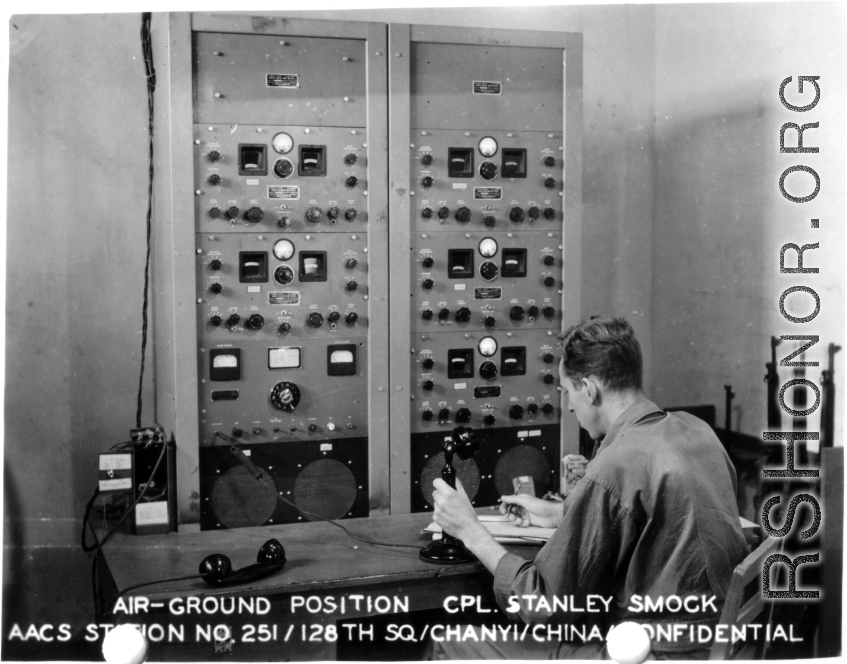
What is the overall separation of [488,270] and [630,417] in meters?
1.25

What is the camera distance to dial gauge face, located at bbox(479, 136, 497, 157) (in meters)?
3.38

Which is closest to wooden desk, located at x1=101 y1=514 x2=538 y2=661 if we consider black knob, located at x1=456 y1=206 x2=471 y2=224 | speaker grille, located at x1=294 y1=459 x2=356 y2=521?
speaker grille, located at x1=294 y1=459 x2=356 y2=521

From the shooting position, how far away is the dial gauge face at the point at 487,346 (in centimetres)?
347

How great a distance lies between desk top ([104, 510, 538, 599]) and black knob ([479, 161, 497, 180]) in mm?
1375

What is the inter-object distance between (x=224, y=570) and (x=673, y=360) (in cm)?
268

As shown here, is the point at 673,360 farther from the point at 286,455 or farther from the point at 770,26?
the point at 286,455

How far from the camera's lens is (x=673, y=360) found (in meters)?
4.38

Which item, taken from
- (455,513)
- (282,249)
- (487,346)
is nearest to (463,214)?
(487,346)

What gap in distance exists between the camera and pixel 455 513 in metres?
2.57

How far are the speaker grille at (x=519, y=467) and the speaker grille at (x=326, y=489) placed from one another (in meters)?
0.63

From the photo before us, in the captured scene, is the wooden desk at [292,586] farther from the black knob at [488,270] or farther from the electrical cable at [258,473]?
the black knob at [488,270]

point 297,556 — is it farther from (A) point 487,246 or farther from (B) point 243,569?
(A) point 487,246

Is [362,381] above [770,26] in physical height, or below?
below

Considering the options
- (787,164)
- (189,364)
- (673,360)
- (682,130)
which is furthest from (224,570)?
(682,130)
